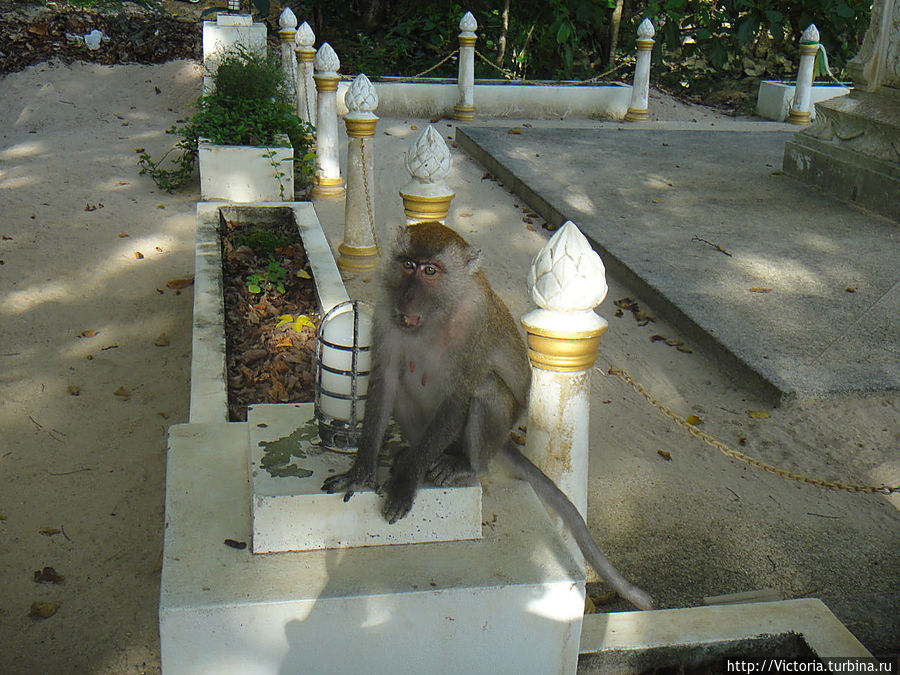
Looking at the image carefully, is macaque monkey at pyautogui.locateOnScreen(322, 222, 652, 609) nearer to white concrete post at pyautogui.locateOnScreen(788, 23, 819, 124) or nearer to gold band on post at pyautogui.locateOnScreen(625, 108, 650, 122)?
gold band on post at pyautogui.locateOnScreen(625, 108, 650, 122)

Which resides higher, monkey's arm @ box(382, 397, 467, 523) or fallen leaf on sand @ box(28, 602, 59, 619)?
monkey's arm @ box(382, 397, 467, 523)

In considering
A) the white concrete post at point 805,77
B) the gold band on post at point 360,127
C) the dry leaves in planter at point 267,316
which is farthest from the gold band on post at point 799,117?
the dry leaves in planter at point 267,316

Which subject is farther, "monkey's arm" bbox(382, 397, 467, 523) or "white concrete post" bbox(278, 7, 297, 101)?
"white concrete post" bbox(278, 7, 297, 101)

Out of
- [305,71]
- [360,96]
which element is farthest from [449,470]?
[305,71]

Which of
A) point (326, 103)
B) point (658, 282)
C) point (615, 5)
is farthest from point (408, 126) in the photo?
point (658, 282)

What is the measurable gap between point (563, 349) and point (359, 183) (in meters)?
4.33

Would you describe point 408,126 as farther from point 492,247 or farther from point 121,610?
point 121,610

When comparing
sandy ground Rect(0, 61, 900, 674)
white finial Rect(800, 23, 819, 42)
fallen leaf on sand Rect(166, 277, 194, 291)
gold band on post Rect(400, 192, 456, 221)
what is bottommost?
sandy ground Rect(0, 61, 900, 674)

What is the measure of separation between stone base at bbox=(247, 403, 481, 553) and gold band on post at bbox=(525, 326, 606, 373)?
0.44 m

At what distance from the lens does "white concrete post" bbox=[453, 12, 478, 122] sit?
1180cm

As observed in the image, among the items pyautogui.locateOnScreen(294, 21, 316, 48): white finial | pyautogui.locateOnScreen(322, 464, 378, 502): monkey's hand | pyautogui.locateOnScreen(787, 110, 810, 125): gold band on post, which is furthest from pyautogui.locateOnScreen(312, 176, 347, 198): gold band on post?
pyautogui.locateOnScreen(787, 110, 810, 125): gold band on post

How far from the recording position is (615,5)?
13.8 metres

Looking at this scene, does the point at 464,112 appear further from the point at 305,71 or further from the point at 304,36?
the point at 304,36

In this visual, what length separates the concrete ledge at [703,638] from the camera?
8.91ft
